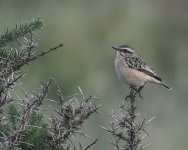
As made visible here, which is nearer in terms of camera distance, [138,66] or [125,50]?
[138,66]

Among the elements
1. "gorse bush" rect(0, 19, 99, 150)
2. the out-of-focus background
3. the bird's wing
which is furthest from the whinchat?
"gorse bush" rect(0, 19, 99, 150)

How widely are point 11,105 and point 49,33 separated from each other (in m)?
15.7

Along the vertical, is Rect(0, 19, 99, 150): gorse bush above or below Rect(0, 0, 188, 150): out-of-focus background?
below

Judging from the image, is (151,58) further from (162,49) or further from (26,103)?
(26,103)

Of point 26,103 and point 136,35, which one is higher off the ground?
point 136,35

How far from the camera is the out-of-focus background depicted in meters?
14.3

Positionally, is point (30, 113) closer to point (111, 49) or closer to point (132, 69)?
point (132, 69)

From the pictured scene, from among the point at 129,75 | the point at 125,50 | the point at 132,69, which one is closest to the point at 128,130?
the point at 129,75

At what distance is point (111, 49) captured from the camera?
63.1 ft

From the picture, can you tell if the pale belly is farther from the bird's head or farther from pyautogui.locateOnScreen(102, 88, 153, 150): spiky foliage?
pyautogui.locateOnScreen(102, 88, 153, 150): spiky foliage

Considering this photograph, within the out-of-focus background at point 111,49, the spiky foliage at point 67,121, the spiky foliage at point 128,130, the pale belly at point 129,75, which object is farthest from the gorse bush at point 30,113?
the out-of-focus background at point 111,49

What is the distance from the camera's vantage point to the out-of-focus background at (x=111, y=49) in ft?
46.8

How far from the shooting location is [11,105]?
380 centimetres

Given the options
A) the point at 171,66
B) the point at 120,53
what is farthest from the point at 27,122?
the point at 171,66
